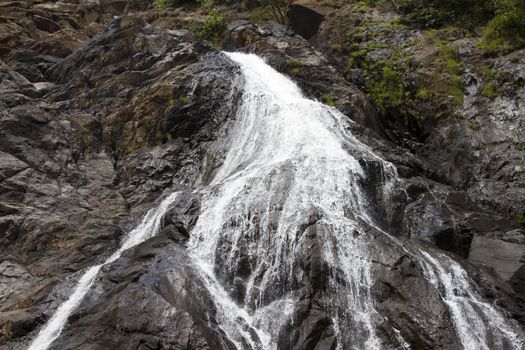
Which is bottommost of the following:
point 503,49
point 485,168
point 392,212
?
point 392,212

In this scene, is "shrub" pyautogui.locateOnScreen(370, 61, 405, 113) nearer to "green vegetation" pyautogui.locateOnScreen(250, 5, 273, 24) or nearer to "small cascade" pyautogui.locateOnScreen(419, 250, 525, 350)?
"small cascade" pyautogui.locateOnScreen(419, 250, 525, 350)

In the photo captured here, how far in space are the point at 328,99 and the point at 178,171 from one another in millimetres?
8346

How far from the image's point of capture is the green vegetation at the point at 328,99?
2292 cm

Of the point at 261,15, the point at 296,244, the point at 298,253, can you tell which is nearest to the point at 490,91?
the point at 296,244

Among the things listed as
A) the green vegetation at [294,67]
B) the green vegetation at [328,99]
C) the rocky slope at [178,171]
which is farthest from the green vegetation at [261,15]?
the green vegetation at [328,99]

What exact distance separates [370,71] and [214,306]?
717 inches

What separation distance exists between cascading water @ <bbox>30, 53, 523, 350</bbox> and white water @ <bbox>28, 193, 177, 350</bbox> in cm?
4

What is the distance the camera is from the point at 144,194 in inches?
784

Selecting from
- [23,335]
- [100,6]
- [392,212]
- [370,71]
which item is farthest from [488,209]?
[100,6]

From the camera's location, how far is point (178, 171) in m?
20.9

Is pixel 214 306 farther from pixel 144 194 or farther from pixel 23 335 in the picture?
pixel 144 194

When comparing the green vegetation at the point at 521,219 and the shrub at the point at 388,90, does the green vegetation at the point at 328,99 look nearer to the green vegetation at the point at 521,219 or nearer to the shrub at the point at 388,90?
the shrub at the point at 388,90

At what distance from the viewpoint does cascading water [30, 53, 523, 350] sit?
11.0m

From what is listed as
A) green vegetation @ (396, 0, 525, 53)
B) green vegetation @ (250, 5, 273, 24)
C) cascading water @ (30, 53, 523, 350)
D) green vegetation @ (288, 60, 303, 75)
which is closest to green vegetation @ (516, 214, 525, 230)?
cascading water @ (30, 53, 523, 350)
